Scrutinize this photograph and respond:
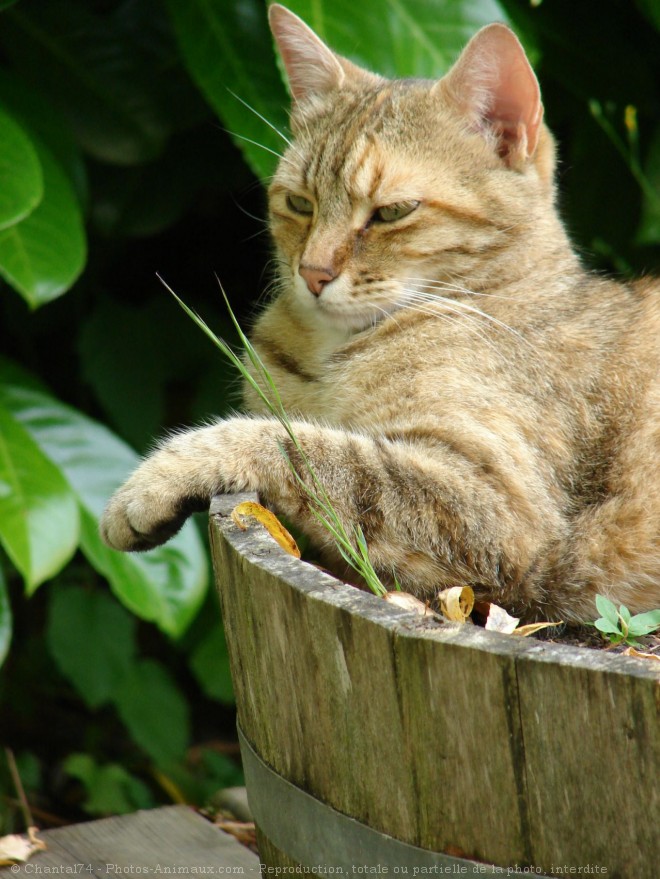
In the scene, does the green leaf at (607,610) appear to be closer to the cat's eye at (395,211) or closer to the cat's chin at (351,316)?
the cat's chin at (351,316)

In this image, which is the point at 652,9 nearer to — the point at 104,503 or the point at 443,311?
the point at 443,311

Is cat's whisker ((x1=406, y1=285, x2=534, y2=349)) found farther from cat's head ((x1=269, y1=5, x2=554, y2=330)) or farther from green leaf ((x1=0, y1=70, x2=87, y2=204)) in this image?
green leaf ((x1=0, y1=70, x2=87, y2=204))

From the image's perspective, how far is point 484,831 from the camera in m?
1.26

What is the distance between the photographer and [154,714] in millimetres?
→ 3729

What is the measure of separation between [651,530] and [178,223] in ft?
7.94

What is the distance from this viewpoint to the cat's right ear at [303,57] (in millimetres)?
2523

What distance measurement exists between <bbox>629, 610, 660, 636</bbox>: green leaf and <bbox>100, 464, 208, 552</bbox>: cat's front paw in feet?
2.63

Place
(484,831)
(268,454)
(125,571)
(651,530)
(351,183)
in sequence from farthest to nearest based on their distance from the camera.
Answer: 1. (125,571)
2. (351,183)
3. (651,530)
4. (268,454)
5. (484,831)

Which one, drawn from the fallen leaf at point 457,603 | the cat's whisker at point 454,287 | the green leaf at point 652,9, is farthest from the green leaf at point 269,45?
the fallen leaf at point 457,603

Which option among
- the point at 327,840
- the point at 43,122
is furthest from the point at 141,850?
the point at 43,122

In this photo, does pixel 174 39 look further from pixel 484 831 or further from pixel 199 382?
pixel 484 831

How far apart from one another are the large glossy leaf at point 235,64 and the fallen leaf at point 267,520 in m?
1.34

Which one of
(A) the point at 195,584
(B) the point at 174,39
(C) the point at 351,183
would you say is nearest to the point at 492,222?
(C) the point at 351,183

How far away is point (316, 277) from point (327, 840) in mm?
1247
